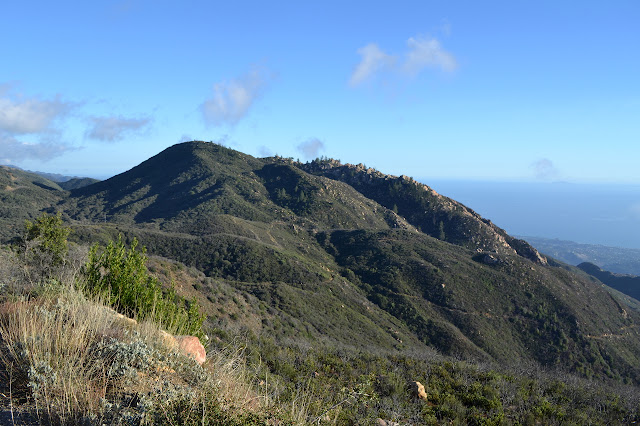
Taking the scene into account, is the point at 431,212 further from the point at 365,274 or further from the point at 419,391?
the point at 419,391

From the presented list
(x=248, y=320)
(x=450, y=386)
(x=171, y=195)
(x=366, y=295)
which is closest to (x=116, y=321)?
(x=450, y=386)

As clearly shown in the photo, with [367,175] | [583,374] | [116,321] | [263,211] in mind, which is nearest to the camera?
[116,321]

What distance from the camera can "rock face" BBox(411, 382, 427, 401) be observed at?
9.23 metres

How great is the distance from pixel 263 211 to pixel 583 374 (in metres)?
51.2

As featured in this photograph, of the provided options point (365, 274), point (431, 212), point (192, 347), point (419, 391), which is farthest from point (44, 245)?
point (431, 212)

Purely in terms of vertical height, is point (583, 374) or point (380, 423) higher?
point (380, 423)

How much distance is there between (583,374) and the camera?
32.3 metres

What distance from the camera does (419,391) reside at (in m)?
9.30

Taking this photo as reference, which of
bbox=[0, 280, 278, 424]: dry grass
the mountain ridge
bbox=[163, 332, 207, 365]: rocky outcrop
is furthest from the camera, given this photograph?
the mountain ridge

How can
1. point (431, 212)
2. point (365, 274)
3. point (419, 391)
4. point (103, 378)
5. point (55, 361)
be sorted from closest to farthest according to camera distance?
1. point (103, 378)
2. point (55, 361)
3. point (419, 391)
4. point (365, 274)
5. point (431, 212)

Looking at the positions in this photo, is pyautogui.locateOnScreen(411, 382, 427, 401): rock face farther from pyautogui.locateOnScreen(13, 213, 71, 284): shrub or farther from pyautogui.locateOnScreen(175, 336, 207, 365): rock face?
pyautogui.locateOnScreen(13, 213, 71, 284): shrub

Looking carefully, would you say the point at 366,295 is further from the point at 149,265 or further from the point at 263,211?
the point at 263,211

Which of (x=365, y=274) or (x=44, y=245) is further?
(x=365, y=274)

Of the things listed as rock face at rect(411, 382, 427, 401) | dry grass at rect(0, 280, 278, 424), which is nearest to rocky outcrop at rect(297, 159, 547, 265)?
rock face at rect(411, 382, 427, 401)
